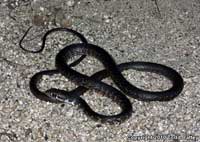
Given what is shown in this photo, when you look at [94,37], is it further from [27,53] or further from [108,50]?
[27,53]

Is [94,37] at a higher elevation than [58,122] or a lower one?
higher

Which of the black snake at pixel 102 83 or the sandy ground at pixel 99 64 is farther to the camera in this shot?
the black snake at pixel 102 83

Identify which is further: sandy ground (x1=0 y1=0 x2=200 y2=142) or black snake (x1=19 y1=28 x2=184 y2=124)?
black snake (x1=19 y1=28 x2=184 y2=124)

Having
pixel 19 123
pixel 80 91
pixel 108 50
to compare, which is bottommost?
pixel 19 123

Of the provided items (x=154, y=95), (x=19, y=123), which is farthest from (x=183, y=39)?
(x=19, y=123)
